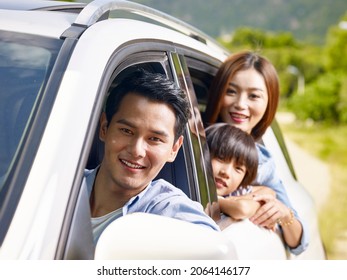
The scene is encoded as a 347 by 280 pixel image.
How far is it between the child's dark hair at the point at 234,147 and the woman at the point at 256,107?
10 centimetres

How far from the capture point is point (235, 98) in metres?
3.15

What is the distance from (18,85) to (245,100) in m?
1.36

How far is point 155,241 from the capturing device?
1687 millimetres

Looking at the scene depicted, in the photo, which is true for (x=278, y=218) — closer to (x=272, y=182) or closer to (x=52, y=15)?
(x=272, y=182)

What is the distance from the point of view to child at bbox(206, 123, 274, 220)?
2.81 m

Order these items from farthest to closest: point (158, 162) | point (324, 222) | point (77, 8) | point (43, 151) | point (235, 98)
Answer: point (324, 222), point (235, 98), point (77, 8), point (158, 162), point (43, 151)

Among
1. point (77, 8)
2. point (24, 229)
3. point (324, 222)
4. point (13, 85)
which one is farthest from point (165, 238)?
point (324, 222)

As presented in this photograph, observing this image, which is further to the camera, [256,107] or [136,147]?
[256,107]

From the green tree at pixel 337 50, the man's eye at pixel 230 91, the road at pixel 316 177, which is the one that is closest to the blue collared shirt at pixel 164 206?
the man's eye at pixel 230 91

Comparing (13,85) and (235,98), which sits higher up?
(235,98)

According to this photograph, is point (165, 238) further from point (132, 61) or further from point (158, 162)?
point (132, 61)

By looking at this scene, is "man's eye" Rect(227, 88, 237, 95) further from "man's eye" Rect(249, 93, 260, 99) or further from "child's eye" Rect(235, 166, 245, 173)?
"child's eye" Rect(235, 166, 245, 173)

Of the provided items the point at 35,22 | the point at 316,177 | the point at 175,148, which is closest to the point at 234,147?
the point at 175,148

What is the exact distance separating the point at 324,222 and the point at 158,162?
7.19 m
